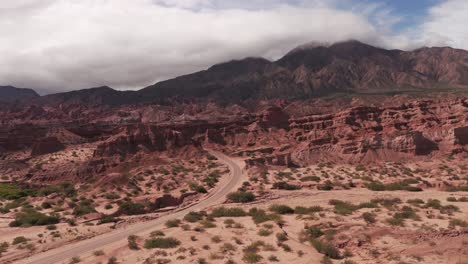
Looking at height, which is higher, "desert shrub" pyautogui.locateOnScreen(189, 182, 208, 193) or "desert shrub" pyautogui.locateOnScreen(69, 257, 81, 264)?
"desert shrub" pyautogui.locateOnScreen(69, 257, 81, 264)

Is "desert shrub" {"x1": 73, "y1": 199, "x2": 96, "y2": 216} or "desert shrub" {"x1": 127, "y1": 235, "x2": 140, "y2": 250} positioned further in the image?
"desert shrub" {"x1": 73, "y1": 199, "x2": 96, "y2": 216}

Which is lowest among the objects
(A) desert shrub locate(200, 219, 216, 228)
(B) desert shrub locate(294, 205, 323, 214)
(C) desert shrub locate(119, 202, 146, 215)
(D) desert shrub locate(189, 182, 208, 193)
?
(D) desert shrub locate(189, 182, 208, 193)

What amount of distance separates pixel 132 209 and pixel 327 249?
18351 millimetres

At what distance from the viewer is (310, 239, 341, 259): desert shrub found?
56.8ft

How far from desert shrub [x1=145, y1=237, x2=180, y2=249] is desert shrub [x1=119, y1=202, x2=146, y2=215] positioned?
11.6m

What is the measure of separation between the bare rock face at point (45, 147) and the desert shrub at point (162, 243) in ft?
239

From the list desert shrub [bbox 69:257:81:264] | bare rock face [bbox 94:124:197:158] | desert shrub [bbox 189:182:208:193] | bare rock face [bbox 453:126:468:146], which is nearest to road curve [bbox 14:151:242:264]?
desert shrub [bbox 69:257:81:264]

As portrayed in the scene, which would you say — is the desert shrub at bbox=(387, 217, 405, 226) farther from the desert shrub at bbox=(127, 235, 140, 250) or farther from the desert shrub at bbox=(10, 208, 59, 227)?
the desert shrub at bbox=(10, 208, 59, 227)

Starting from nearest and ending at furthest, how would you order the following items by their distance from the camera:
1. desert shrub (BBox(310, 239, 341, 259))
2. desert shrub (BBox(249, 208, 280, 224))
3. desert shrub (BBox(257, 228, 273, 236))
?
1. desert shrub (BBox(310, 239, 341, 259))
2. desert shrub (BBox(257, 228, 273, 236))
3. desert shrub (BBox(249, 208, 280, 224))

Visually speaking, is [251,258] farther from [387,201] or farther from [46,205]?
[46,205]

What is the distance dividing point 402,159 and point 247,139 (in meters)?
40.2

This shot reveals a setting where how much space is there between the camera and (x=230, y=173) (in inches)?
2117

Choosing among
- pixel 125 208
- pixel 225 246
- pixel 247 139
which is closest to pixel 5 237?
pixel 125 208

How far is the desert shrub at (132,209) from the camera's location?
30.9m
